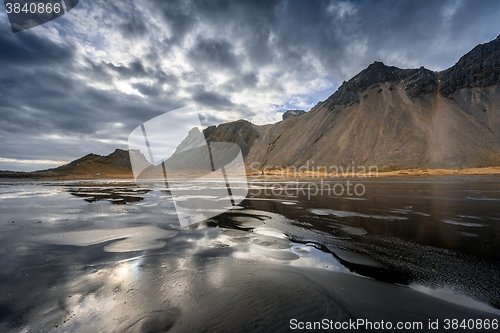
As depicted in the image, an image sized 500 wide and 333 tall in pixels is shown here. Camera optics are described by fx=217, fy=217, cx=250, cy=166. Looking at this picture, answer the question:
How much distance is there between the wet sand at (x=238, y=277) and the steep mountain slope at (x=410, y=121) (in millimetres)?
64638

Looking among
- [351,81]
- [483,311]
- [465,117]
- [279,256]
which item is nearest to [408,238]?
[483,311]

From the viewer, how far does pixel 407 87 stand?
82.1m

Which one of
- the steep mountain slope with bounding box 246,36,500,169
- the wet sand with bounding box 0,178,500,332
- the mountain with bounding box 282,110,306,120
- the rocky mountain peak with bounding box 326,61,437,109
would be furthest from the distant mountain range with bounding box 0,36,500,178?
the mountain with bounding box 282,110,306,120

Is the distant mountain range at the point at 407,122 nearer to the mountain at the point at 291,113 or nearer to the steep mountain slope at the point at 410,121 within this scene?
the steep mountain slope at the point at 410,121

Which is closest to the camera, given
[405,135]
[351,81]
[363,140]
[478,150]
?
[478,150]

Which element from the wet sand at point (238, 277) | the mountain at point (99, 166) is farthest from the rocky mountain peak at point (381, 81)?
the mountain at point (99, 166)

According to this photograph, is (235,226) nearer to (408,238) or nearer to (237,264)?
(237,264)

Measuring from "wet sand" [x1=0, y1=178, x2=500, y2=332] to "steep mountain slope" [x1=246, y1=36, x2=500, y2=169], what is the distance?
6464 cm

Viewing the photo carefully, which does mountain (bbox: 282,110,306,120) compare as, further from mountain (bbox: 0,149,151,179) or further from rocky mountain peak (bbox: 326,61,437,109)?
mountain (bbox: 0,149,151,179)

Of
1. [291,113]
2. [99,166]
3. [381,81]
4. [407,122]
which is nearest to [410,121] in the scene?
[407,122]

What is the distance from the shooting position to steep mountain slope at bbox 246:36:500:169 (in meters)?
59.6

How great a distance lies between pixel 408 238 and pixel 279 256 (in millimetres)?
4533

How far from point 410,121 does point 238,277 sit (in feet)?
283

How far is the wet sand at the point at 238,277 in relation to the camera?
3.18 meters
